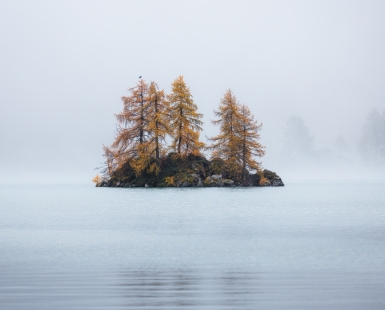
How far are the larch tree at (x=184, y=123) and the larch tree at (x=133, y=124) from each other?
3.23 metres

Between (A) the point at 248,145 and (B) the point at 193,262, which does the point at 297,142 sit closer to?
(A) the point at 248,145

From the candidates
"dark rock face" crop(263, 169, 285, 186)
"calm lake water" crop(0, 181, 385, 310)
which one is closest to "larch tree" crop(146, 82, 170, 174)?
"dark rock face" crop(263, 169, 285, 186)

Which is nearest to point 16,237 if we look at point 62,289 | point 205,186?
point 62,289

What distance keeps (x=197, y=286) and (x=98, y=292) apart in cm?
204

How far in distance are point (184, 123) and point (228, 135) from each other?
18.0 feet

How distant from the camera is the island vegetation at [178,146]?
59719mm

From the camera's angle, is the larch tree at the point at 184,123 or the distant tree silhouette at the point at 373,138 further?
the distant tree silhouette at the point at 373,138

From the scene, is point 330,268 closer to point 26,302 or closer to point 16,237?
point 26,302

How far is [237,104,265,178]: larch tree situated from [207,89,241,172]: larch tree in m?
0.54

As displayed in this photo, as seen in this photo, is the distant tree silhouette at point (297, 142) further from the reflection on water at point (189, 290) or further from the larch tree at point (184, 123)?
the reflection on water at point (189, 290)

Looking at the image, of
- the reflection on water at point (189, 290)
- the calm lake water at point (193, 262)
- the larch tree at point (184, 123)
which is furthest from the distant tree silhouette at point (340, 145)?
the reflection on water at point (189, 290)

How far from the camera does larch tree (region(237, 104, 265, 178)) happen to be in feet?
199

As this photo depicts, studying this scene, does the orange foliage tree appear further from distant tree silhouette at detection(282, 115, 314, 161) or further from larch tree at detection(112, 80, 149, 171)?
distant tree silhouette at detection(282, 115, 314, 161)

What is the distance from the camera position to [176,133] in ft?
200
